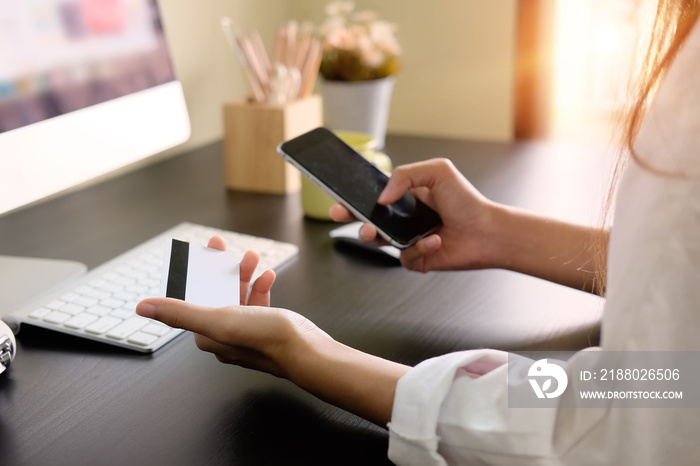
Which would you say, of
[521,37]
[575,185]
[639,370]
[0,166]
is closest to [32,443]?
[0,166]

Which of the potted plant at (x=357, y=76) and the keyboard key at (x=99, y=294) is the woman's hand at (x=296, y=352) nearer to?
the keyboard key at (x=99, y=294)

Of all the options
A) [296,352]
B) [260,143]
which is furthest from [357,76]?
[296,352]

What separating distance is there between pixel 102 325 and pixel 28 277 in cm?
18

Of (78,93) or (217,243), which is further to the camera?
(78,93)

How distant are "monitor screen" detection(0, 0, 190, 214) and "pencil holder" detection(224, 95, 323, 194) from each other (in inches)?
6.6

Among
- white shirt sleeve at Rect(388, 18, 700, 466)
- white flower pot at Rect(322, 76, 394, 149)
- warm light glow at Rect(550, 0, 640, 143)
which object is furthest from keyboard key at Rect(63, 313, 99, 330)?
warm light glow at Rect(550, 0, 640, 143)

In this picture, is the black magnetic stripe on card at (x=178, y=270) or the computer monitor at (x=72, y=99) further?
the computer monitor at (x=72, y=99)

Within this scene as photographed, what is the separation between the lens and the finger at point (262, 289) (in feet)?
2.13

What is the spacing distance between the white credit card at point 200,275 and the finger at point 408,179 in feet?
0.70

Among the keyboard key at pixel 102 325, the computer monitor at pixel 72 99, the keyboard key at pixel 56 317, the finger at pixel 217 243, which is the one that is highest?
the computer monitor at pixel 72 99

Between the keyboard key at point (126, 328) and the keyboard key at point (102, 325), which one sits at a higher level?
the keyboard key at point (102, 325)

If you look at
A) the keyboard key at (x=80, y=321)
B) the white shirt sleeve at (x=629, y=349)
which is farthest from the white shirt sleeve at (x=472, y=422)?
the keyboard key at (x=80, y=321)

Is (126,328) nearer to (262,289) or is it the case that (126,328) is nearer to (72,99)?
(262,289)

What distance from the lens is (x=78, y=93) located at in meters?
0.82
